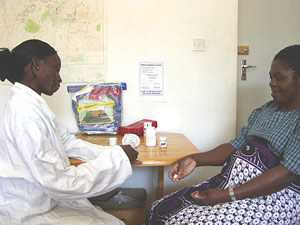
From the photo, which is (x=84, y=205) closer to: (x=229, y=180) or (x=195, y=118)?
(x=229, y=180)

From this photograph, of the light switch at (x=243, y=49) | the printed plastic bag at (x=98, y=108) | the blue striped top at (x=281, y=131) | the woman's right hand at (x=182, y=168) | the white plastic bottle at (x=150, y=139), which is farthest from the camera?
the light switch at (x=243, y=49)

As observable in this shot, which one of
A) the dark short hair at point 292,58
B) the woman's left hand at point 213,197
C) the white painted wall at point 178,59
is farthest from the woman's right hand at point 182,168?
the white painted wall at point 178,59

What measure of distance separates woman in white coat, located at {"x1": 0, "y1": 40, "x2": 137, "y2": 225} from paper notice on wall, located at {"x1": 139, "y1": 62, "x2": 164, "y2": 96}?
1.15 m

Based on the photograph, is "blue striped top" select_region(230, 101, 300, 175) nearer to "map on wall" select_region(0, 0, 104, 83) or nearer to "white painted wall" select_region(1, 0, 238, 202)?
"white painted wall" select_region(1, 0, 238, 202)

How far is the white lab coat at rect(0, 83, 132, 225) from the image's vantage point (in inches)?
51.3

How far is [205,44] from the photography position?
2.65m

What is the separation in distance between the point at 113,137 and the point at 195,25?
971 mm

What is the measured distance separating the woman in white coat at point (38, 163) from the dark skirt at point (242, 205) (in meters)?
0.28

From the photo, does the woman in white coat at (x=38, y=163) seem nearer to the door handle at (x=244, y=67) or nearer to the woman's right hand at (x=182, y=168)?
the woman's right hand at (x=182, y=168)

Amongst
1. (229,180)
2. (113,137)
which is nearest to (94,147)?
(113,137)

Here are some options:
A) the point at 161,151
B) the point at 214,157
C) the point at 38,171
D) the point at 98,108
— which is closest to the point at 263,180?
the point at 214,157

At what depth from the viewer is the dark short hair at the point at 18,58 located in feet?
4.78

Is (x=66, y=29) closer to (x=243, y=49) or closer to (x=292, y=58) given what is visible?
(x=243, y=49)

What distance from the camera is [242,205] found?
1.45 m
